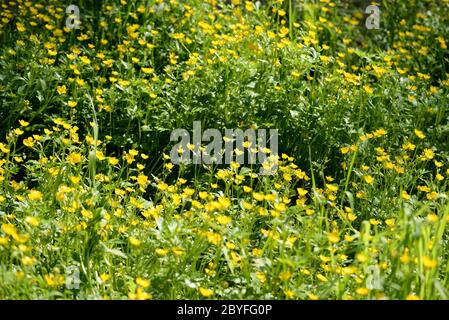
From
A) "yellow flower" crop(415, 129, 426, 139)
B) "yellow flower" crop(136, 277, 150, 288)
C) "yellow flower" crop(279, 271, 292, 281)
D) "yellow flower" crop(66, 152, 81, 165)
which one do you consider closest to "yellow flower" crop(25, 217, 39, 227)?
"yellow flower" crop(136, 277, 150, 288)

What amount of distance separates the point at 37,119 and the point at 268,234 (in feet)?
5.37

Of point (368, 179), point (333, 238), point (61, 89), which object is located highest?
point (61, 89)

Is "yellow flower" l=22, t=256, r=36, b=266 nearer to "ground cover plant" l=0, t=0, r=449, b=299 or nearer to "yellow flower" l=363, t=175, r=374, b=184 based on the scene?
"ground cover plant" l=0, t=0, r=449, b=299

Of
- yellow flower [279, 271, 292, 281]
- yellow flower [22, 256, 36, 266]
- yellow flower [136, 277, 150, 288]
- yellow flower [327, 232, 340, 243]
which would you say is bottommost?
yellow flower [136, 277, 150, 288]

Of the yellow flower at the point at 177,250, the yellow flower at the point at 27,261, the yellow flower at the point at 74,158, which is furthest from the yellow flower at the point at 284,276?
the yellow flower at the point at 74,158

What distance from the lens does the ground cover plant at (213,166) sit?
2664 millimetres

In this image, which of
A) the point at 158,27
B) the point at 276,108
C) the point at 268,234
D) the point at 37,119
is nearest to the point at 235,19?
the point at 158,27

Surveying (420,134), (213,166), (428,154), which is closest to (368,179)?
(428,154)

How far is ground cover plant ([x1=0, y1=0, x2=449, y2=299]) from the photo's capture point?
8.74ft

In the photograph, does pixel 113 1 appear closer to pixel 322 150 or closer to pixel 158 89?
pixel 158 89

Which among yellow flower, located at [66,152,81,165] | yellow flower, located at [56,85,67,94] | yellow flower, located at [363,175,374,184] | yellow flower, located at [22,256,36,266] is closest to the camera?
yellow flower, located at [22,256,36,266]

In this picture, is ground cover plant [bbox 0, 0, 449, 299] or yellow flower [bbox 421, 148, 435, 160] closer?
ground cover plant [bbox 0, 0, 449, 299]

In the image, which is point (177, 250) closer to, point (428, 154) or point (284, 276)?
point (284, 276)

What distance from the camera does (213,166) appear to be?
12.0 feet
